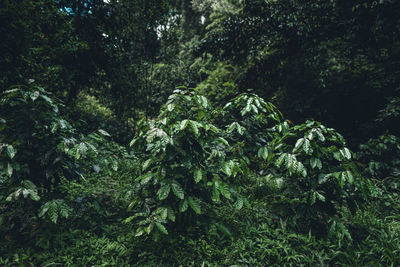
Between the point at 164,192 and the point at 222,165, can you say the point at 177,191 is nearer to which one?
the point at 164,192

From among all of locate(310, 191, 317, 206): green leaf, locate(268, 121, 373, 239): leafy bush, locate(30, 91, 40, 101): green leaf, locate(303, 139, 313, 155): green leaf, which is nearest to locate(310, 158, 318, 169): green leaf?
locate(268, 121, 373, 239): leafy bush

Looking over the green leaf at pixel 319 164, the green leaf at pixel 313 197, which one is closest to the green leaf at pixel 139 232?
the green leaf at pixel 313 197

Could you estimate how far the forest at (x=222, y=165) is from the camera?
73.3 inches

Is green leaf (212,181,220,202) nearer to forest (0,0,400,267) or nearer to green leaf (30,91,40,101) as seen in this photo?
forest (0,0,400,267)

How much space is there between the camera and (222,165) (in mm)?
1897

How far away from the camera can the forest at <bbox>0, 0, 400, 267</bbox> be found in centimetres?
186

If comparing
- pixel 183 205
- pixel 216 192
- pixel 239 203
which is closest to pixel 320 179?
pixel 239 203

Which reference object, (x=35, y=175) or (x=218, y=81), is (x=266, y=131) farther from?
(x=218, y=81)

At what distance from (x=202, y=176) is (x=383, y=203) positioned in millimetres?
2886

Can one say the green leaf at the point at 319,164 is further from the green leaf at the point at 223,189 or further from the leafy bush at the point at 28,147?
the leafy bush at the point at 28,147

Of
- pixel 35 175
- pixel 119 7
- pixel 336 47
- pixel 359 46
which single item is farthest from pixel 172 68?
pixel 35 175

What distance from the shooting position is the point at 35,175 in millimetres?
2006

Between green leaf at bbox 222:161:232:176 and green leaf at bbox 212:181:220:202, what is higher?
green leaf at bbox 222:161:232:176

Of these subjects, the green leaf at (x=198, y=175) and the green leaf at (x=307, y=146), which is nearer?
the green leaf at (x=198, y=175)
